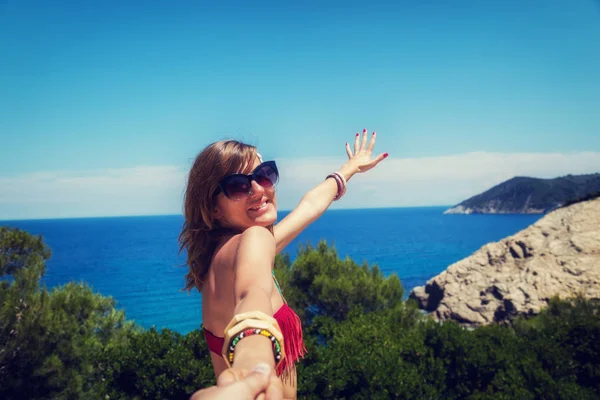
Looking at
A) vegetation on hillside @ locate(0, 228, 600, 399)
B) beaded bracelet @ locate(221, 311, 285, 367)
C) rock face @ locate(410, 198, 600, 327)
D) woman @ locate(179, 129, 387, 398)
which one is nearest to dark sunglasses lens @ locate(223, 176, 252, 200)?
woman @ locate(179, 129, 387, 398)

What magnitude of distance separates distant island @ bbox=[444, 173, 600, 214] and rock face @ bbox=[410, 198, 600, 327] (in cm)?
5351

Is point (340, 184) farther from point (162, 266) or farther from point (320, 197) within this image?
point (162, 266)

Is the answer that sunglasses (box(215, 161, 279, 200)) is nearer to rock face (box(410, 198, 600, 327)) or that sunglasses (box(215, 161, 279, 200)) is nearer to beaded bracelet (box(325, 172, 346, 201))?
beaded bracelet (box(325, 172, 346, 201))

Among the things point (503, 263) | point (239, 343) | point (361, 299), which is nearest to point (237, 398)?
point (239, 343)

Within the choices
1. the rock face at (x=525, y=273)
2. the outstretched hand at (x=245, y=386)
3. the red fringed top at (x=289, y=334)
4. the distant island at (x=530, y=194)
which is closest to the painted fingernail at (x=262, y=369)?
the outstretched hand at (x=245, y=386)

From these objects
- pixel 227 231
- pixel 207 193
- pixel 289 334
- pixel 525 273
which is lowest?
pixel 525 273

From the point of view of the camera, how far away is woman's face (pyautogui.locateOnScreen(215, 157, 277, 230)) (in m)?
1.87

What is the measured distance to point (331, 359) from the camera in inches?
351

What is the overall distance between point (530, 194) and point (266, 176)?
5896 inches

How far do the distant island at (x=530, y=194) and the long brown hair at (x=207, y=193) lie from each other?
80.8m

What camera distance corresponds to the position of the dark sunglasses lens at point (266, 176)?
1894mm

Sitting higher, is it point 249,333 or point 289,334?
point 249,333

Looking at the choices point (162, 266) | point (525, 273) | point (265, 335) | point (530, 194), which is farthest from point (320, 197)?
point (530, 194)

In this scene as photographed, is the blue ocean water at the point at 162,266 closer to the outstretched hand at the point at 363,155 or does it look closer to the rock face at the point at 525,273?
the rock face at the point at 525,273
